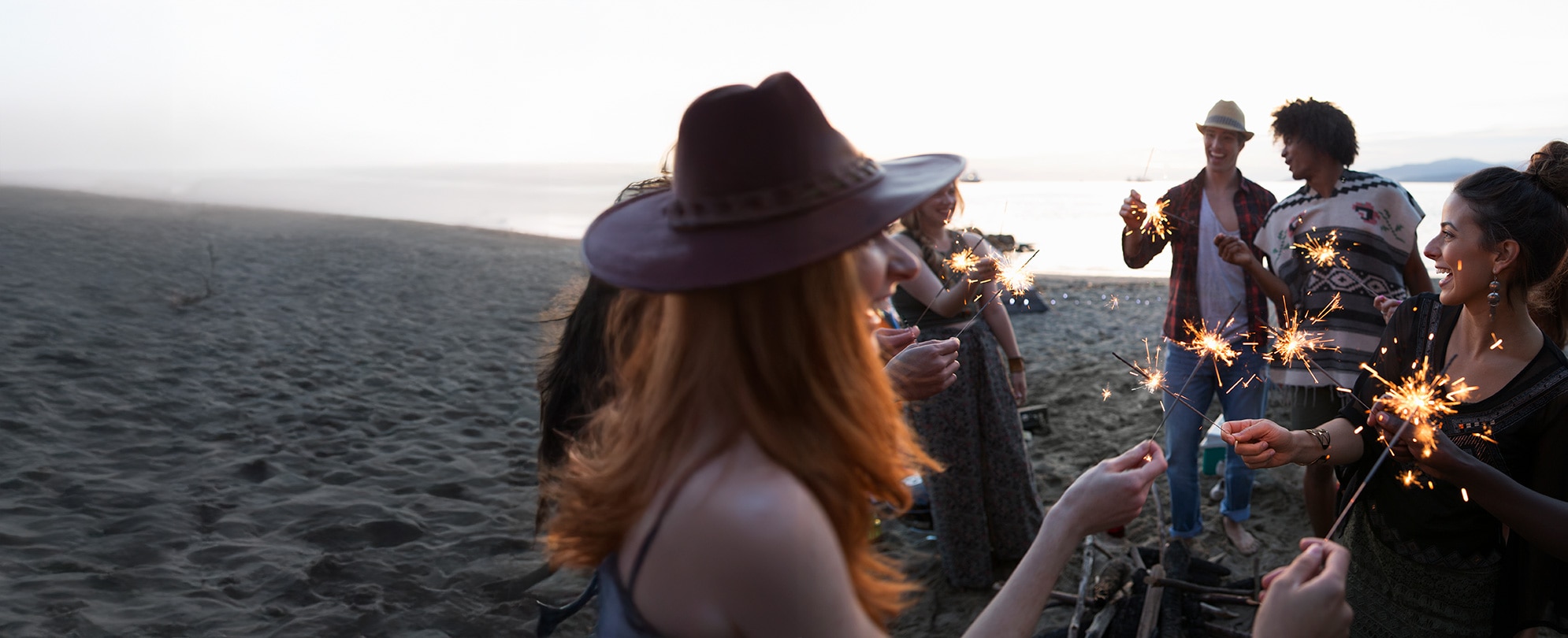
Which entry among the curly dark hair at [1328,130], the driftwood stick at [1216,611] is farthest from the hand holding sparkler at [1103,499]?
the curly dark hair at [1328,130]

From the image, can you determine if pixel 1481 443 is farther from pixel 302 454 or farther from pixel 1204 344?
pixel 302 454

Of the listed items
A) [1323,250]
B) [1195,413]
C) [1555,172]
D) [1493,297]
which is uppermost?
[1555,172]

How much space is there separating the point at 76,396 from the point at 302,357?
7.31ft

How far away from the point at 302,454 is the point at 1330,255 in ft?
24.2

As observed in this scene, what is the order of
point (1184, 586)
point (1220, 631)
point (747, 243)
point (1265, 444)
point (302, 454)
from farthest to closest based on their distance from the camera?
point (302, 454) < point (1184, 586) < point (1220, 631) < point (1265, 444) < point (747, 243)

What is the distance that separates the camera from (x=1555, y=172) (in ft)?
8.13

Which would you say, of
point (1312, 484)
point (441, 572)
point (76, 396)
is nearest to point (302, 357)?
point (76, 396)

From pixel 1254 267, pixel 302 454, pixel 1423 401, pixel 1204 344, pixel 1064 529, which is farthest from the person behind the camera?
pixel 302 454

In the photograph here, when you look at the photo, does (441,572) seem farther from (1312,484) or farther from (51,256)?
(51,256)

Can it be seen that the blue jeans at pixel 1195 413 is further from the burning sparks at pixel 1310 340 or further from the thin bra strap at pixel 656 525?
the thin bra strap at pixel 656 525

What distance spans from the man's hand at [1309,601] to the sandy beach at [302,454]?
7.36ft

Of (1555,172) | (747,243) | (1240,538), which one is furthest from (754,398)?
(1240,538)

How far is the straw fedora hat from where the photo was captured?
14.6 ft

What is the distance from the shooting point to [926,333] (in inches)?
179
